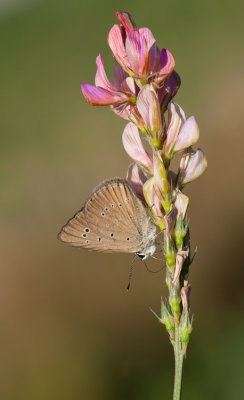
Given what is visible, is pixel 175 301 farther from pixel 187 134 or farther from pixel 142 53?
pixel 142 53

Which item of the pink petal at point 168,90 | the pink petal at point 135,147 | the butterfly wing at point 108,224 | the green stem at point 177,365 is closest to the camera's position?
the green stem at point 177,365

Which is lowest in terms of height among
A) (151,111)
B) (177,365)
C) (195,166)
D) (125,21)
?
(177,365)

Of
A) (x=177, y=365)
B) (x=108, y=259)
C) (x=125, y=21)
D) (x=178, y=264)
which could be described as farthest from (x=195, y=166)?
(x=108, y=259)

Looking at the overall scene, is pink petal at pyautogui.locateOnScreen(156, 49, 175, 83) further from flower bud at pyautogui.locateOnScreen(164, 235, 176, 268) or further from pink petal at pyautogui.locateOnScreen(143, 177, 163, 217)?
flower bud at pyautogui.locateOnScreen(164, 235, 176, 268)

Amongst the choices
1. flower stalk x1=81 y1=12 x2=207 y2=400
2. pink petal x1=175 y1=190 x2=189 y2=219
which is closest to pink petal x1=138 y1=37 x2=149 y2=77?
flower stalk x1=81 y1=12 x2=207 y2=400

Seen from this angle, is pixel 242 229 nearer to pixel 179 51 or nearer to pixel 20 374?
pixel 20 374

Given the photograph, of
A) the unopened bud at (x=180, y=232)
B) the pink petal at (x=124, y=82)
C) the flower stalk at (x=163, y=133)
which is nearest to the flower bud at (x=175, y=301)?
the flower stalk at (x=163, y=133)

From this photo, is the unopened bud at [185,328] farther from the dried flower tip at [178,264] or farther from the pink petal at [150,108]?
the pink petal at [150,108]

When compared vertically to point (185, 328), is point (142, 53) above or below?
above

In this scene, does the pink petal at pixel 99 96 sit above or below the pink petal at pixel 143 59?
below
